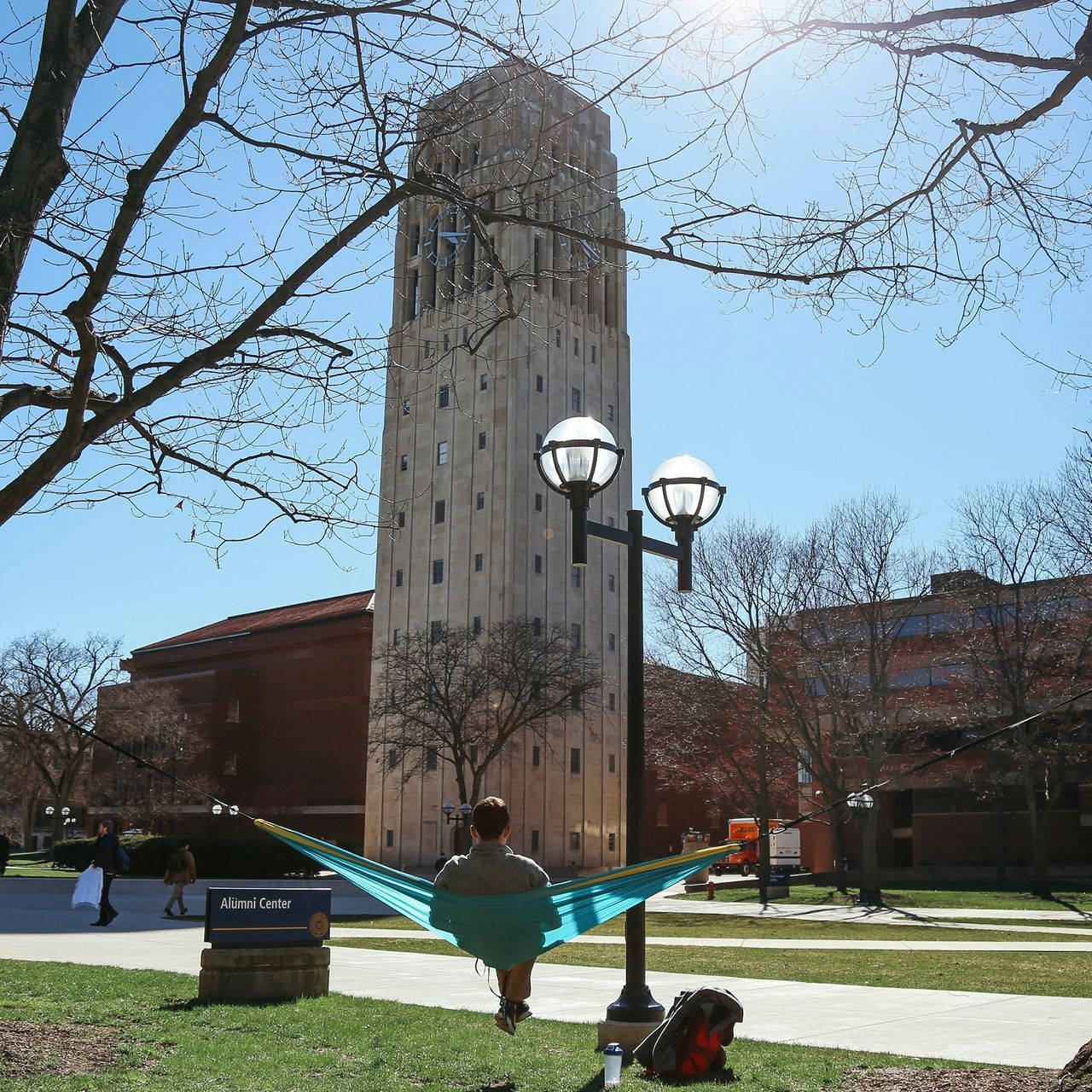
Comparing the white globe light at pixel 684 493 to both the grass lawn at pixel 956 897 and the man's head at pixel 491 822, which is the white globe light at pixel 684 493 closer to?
the man's head at pixel 491 822

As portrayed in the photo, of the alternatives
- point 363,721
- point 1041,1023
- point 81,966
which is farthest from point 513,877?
point 363,721

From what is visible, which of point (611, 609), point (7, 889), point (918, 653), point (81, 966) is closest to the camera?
point (81, 966)

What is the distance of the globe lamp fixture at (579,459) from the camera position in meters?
9.64

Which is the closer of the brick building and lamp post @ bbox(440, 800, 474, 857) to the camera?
lamp post @ bbox(440, 800, 474, 857)

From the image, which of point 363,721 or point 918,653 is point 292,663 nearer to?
point 363,721

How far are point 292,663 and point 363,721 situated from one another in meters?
7.78

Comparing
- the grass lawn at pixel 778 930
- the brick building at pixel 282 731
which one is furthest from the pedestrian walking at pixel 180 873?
the brick building at pixel 282 731

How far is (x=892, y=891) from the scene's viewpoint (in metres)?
44.5

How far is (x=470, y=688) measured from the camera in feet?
178

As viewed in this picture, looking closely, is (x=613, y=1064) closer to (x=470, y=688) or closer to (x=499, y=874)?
(x=499, y=874)

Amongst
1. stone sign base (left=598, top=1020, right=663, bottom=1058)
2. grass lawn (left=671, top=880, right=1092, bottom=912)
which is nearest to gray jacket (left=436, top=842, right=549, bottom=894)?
stone sign base (left=598, top=1020, right=663, bottom=1058)

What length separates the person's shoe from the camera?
7355 mm

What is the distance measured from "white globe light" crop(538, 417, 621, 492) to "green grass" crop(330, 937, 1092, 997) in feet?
25.0

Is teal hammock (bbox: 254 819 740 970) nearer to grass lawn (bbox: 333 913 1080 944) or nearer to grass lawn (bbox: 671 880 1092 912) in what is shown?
grass lawn (bbox: 333 913 1080 944)
